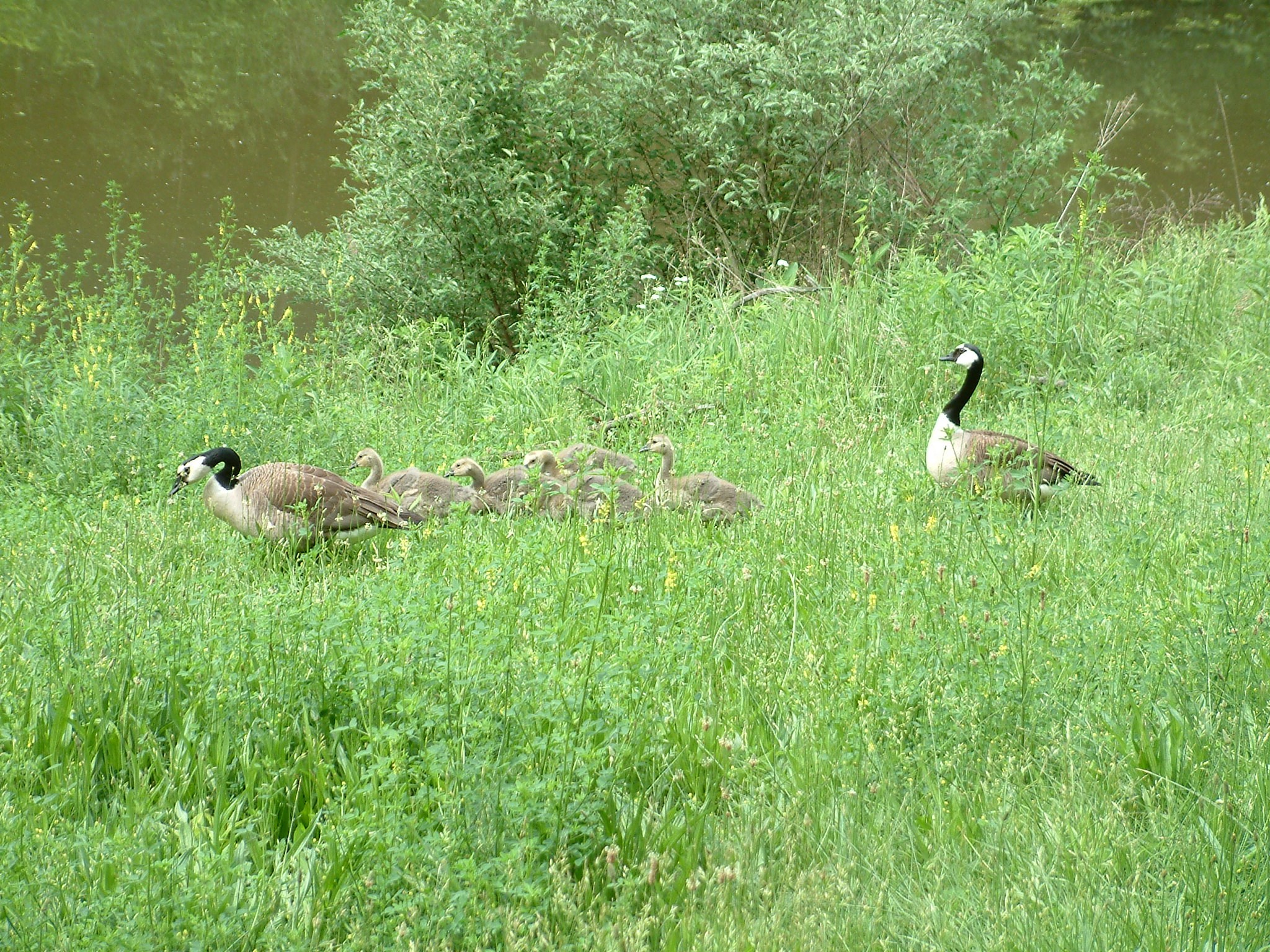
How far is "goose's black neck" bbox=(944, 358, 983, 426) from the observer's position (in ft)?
23.1

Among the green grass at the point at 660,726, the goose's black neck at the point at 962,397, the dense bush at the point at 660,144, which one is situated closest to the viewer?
the green grass at the point at 660,726

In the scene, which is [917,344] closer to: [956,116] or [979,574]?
[979,574]

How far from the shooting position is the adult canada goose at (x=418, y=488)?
642cm

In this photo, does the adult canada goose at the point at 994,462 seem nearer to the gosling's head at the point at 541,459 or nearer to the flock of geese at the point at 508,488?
the flock of geese at the point at 508,488

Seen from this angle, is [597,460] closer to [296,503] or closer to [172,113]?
[296,503]

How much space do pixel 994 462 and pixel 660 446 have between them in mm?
2210

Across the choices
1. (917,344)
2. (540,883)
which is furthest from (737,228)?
(540,883)

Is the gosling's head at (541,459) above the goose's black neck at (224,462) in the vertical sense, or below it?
below

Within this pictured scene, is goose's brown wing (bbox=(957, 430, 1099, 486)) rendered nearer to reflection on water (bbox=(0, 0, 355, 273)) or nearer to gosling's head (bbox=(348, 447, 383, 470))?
gosling's head (bbox=(348, 447, 383, 470))

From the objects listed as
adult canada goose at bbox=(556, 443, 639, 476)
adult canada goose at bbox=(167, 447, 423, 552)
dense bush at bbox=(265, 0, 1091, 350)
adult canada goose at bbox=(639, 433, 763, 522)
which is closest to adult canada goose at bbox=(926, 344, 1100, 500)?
adult canada goose at bbox=(639, 433, 763, 522)

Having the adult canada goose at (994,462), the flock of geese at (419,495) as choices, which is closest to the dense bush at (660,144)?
the flock of geese at (419,495)

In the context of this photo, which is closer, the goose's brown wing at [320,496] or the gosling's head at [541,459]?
the goose's brown wing at [320,496]

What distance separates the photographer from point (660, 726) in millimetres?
3578

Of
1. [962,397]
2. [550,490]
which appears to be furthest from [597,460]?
[962,397]
